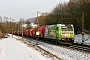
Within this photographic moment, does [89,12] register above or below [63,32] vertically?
above

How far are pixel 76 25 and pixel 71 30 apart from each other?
3448 centimetres

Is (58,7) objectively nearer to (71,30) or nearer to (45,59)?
(71,30)

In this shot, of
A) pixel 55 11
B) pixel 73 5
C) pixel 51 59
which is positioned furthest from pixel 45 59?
pixel 55 11

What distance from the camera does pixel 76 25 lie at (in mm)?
66938

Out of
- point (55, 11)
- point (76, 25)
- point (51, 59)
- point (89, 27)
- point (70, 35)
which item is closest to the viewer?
point (51, 59)

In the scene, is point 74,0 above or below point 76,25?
above

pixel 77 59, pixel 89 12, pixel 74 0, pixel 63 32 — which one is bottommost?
pixel 77 59

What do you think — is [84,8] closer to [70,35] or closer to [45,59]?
[70,35]

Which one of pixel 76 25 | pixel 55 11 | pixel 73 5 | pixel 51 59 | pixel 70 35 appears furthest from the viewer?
pixel 55 11

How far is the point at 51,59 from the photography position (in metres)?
16.4

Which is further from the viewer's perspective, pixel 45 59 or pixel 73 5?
pixel 73 5

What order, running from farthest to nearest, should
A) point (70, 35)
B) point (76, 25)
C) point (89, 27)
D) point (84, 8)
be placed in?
point (76, 25) < point (84, 8) < point (89, 27) < point (70, 35)

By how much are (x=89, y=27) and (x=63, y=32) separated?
80.2 feet

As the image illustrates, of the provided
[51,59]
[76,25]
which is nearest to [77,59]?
[51,59]
